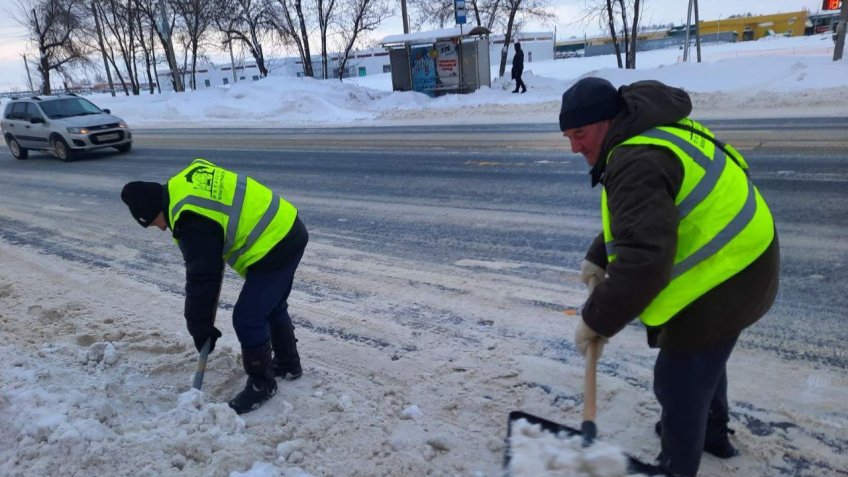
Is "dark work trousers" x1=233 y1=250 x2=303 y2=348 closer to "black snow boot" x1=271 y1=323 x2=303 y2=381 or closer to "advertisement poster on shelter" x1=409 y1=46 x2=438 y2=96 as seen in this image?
"black snow boot" x1=271 y1=323 x2=303 y2=381

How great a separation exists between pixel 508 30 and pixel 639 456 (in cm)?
2607

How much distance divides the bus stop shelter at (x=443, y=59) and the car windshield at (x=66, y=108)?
11474 mm

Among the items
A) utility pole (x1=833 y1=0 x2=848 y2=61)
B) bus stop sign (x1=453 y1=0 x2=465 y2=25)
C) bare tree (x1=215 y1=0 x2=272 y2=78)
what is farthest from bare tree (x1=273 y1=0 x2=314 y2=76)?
utility pole (x1=833 y1=0 x2=848 y2=61)

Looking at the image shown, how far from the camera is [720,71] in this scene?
746 inches

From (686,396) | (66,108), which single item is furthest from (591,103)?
(66,108)

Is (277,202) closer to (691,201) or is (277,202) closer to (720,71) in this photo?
(691,201)

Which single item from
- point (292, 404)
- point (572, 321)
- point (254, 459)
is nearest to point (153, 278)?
point (292, 404)

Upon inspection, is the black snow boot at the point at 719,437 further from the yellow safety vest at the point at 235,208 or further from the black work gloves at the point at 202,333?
the black work gloves at the point at 202,333

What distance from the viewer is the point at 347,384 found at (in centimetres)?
367

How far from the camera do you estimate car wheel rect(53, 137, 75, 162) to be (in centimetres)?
1514

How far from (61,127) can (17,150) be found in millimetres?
2825

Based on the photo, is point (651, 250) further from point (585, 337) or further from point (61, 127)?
point (61, 127)

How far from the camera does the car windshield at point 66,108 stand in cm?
1602

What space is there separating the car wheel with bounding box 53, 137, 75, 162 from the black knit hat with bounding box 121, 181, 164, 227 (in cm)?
1409
